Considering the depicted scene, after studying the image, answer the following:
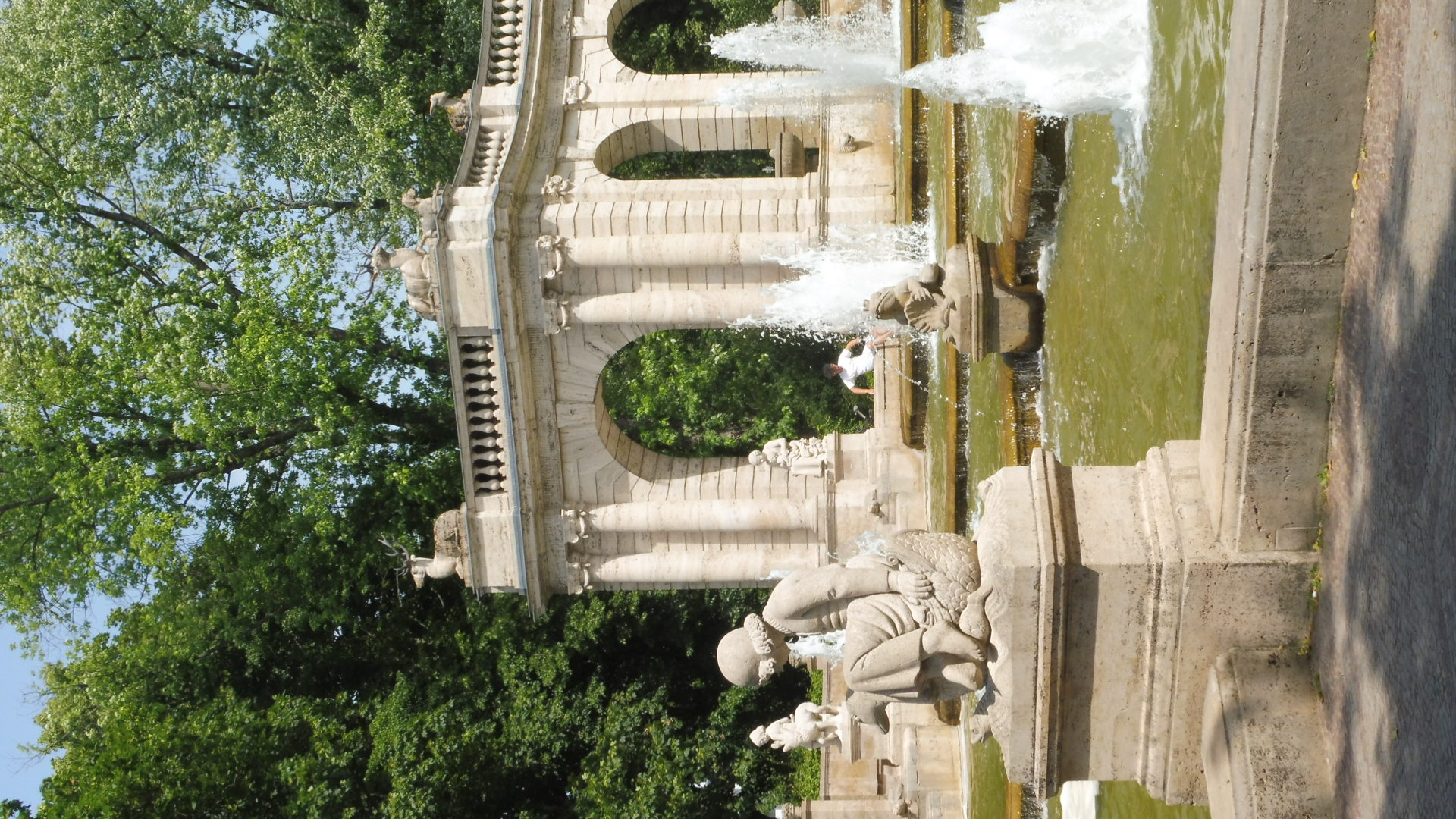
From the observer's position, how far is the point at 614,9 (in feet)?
65.3

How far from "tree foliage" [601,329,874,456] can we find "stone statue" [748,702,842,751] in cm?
780

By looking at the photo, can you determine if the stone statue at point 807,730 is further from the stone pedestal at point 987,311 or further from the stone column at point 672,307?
the stone pedestal at point 987,311

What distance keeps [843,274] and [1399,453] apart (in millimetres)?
11629

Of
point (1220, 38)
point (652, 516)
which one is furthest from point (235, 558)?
point (1220, 38)

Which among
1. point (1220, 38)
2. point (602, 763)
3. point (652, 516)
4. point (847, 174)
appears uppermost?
point (1220, 38)

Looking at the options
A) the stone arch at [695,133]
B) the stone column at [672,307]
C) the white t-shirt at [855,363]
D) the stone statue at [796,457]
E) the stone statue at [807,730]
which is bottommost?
the stone statue at [807,730]

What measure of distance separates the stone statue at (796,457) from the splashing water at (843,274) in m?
1.79

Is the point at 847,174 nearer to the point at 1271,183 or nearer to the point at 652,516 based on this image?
the point at 652,516

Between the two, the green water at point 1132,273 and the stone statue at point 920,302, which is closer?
the green water at point 1132,273

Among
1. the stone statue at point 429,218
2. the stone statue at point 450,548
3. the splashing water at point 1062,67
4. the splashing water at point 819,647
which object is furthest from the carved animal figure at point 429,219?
the splashing water at point 819,647

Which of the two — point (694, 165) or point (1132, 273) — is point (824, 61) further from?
point (1132, 273)

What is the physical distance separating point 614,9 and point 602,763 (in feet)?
40.3

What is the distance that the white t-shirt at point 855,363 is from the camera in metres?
19.5

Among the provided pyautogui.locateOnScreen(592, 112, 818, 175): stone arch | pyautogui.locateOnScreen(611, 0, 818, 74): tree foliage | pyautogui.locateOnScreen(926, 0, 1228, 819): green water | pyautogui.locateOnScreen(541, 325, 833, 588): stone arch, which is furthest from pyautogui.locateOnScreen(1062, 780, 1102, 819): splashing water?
pyautogui.locateOnScreen(611, 0, 818, 74): tree foliage
